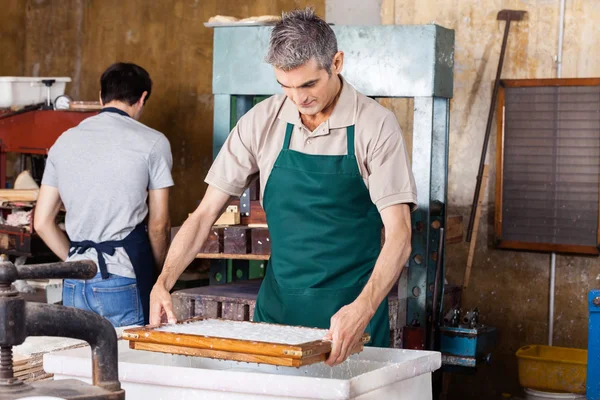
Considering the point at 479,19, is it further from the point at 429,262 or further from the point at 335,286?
the point at 335,286

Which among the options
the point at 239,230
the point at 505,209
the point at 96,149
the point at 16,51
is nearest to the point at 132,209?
the point at 96,149

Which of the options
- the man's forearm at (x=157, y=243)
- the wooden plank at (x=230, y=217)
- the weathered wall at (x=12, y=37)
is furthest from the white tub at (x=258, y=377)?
the weathered wall at (x=12, y=37)

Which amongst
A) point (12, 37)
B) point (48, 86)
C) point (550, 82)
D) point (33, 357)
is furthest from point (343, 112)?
point (12, 37)

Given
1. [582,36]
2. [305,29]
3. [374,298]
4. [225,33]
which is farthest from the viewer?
[582,36]

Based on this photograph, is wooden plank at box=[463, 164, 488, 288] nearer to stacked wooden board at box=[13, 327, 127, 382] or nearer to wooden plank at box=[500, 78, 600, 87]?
wooden plank at box=[500, 78, 600, 87]

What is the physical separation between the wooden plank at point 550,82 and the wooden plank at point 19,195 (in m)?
2.90

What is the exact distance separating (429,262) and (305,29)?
6.51ft

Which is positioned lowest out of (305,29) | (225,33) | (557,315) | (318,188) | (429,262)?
(557,315)

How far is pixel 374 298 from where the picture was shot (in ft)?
7.75

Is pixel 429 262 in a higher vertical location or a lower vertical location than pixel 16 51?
lower

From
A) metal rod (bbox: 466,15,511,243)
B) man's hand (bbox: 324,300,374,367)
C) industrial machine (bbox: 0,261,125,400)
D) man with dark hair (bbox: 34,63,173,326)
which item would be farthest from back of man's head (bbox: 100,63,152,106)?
metal rod (bbox: 466,15,511,243)

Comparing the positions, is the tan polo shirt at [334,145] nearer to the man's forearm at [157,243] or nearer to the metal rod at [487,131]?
the man's forearm at [157,243]

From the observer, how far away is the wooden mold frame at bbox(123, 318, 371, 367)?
1981 mm

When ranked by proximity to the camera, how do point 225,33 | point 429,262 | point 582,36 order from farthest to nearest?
1. point 582,36
2. point 225,33
3. point 429,262
